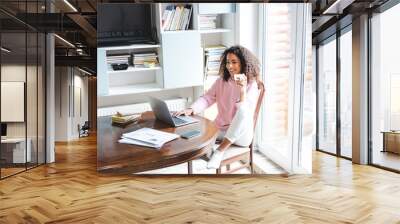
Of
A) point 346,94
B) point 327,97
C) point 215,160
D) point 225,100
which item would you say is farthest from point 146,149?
point 327,97

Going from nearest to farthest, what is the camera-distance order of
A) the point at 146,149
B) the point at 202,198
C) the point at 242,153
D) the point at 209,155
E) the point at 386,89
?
the point at 202,198, the point at 146,149, the point at 209,155, the point at 242,153, the point at 386,89

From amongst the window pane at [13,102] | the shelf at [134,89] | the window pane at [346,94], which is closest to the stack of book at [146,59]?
the shelf at [134,89]

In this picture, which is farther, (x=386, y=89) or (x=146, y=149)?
(x=386, y=89)

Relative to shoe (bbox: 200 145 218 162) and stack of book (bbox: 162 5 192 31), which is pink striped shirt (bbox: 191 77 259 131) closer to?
shoe (bbox: 200 145 218 162)

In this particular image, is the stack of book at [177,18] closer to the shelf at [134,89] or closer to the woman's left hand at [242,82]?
the shelf at [134,89]

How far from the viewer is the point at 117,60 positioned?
16.1ft

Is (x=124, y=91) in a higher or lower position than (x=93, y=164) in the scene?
higher

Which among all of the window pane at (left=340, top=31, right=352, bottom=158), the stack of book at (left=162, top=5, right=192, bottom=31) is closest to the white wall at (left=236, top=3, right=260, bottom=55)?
the stack of book at (left=162, top=5, right=192, bottom=31)

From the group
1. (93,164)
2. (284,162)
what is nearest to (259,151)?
(284,162)

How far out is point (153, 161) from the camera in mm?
4578

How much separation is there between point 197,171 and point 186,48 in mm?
1640

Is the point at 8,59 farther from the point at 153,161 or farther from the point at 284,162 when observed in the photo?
the point at 284,162

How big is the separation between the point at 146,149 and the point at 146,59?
1224 millimetres

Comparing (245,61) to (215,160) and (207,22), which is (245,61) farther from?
(215,160)
